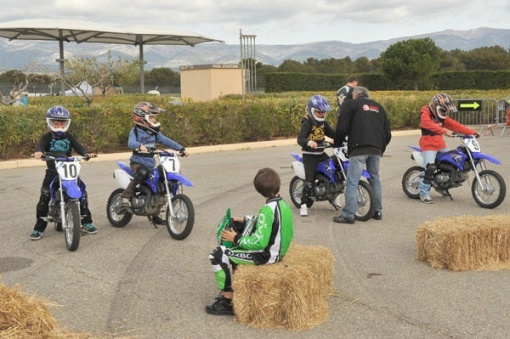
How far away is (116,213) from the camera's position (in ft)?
28.6

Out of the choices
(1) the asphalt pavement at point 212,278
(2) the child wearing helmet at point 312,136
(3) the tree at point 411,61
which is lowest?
(1) the asphalt pavement at point 212,278

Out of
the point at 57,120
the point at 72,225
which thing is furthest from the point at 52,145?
the point at 72,225

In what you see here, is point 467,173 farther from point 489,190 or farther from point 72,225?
point 72,225

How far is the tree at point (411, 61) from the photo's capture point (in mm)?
47969

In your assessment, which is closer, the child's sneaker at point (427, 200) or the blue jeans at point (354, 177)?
the blue jeans at point (354, 177)

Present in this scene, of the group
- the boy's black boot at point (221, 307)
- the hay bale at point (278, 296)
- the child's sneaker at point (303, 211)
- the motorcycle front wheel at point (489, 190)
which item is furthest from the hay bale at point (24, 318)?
the motorcycle front wheel at point (489, 190)

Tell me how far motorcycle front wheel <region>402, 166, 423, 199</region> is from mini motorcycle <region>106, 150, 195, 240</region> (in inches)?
163

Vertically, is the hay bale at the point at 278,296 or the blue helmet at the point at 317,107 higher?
the blue helmet at the point at 317,107

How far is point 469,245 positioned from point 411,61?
1709 inches

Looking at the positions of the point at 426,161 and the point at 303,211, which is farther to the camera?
the point at 426,161

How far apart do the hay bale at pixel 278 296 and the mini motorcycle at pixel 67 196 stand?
303 centimetres

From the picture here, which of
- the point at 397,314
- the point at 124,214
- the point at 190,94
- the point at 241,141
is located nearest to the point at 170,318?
the point at 397,314

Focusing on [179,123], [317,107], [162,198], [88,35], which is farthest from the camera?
[88,35]

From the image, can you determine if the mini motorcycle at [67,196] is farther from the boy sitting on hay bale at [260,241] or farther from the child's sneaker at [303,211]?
the child's sneaker at [303,211]
